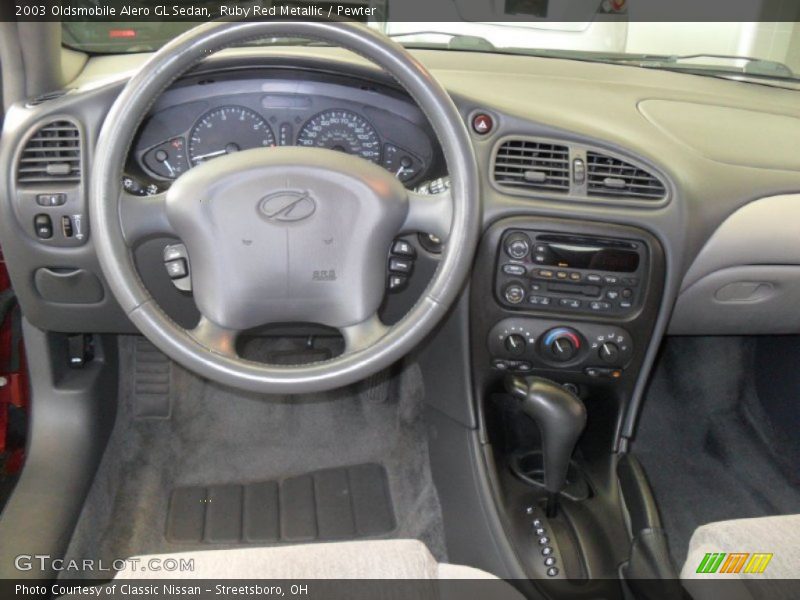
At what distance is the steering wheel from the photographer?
1.12 m

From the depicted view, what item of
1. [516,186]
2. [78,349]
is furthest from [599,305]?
[78,349]

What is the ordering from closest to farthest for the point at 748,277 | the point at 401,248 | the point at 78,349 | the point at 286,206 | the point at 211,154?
the point at 286,206, the point at 401,248, the point at 211,154, the point at 748,277, the point at 78,349

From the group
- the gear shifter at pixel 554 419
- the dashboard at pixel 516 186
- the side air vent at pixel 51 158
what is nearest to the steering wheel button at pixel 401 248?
the dashboard at pixel 516 186

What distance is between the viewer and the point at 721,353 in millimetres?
2299

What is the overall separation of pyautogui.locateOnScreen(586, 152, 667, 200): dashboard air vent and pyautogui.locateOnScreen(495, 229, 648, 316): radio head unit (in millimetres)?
93

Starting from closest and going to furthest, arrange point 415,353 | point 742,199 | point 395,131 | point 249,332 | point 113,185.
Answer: point 113,185 < point 249,332 < point 395,131 < point 742,199 < point 415,353

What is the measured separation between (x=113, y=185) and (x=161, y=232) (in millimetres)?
150

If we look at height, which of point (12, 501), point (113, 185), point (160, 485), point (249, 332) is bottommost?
point (160, 485)

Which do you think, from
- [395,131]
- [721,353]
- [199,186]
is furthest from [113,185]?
[721,353]

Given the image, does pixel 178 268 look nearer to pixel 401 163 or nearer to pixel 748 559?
pixel 401 163

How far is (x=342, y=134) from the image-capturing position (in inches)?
60.1

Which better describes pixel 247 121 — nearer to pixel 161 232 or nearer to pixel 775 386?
pixel 161 232

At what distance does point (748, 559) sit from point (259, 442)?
1.42 m

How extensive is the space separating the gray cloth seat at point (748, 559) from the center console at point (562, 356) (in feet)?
1.55
